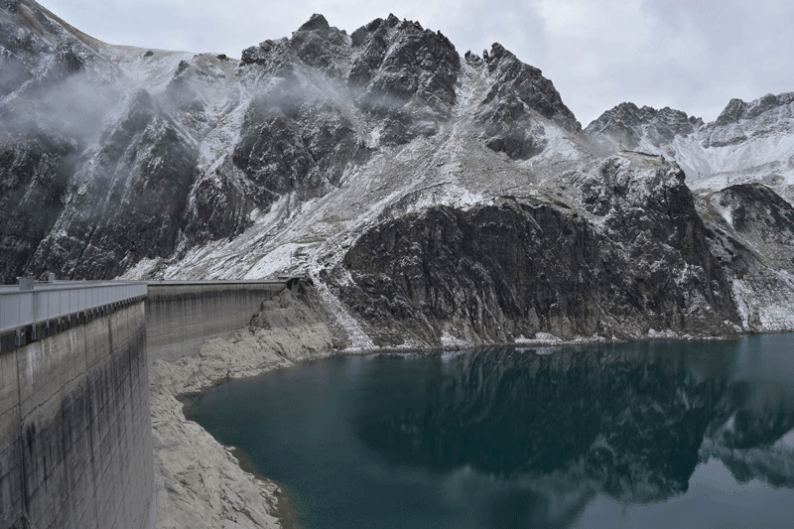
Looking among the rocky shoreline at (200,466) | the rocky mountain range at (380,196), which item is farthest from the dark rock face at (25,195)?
the rocky shoreline at (200,466)

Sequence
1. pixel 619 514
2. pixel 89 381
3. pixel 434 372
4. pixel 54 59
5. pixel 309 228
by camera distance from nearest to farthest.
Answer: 1. pixel 89 381
2. pixel 619 514
3. pixel 434 372
4. pixel 309 228
5. pixel 54 59

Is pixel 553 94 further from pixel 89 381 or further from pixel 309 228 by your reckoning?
pixel 89 381

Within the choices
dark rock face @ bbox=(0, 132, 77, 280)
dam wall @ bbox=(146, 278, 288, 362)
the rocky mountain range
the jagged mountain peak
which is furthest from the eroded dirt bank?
the jagged mountain peak

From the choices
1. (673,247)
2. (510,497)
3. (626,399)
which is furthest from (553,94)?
(510,497)

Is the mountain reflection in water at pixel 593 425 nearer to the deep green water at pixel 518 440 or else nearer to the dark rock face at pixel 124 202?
the deep green water at pixel 518 440

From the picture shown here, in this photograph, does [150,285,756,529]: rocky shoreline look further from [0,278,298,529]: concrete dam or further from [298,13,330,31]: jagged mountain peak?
[298,13,330,31]: jagged mountain peak

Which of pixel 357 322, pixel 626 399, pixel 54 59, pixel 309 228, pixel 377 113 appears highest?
pixel 54 59

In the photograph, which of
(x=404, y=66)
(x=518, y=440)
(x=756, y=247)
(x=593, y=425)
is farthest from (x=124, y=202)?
(x=756, y=247)
